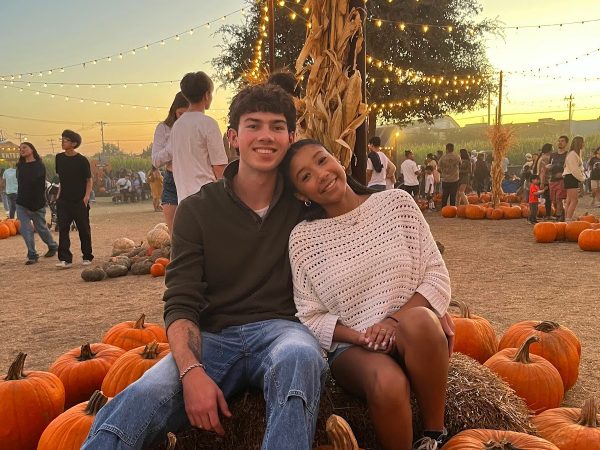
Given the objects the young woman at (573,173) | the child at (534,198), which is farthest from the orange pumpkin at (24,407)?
the child at (534,198)

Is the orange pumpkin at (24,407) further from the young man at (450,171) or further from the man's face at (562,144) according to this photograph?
the young man at (450,171)

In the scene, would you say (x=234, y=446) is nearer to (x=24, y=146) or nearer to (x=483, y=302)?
(x=483, y=302)

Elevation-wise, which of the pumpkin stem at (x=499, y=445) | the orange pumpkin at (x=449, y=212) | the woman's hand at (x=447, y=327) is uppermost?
the woman's hand at (x=447, y=327)

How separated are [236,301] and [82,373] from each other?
1.28m

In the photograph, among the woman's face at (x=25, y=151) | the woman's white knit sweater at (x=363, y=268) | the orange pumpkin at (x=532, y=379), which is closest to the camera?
the woman's white knit sweater at (x=363, y=268)

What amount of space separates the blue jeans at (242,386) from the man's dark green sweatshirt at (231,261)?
110 millimetres

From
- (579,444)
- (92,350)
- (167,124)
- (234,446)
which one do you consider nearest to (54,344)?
(92,350)

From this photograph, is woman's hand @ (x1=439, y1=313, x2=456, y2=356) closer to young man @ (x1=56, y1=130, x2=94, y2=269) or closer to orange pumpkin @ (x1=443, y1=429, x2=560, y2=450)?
orange pumpkin @ (x1=443, y1=429, x2=560, y2=450)

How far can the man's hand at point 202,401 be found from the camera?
1.82 m

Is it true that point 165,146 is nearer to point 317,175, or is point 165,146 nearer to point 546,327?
point 317,175

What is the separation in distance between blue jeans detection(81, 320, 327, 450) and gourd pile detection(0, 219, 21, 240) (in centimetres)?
1204

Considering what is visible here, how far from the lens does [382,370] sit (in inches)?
74.8

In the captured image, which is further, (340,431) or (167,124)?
(167,124)

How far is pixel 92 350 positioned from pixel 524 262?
5935 millimetres
